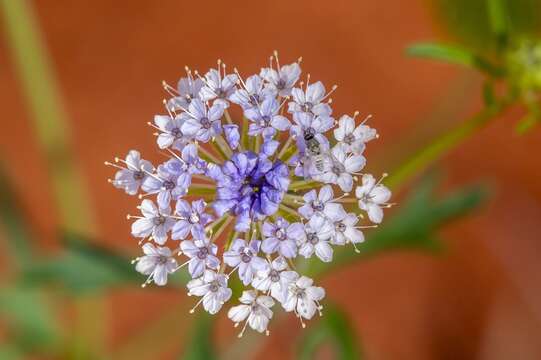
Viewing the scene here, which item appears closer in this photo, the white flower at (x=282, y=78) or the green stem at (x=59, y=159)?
the white flower at (x=282, y=78)

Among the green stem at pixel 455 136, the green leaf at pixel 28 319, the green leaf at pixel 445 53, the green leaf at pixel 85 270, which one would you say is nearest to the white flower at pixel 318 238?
the green stem at pixel 455 136

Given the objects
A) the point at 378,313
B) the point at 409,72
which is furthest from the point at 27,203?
the point at 409,72

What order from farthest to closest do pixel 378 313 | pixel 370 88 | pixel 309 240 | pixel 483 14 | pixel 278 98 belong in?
pixel 370 88, pixel 378 313, pixel 483 14, pixel 278 98, pixel 309 240

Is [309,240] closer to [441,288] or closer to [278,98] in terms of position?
[278,98]

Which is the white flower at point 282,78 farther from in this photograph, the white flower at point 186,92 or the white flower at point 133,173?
the white flower at point 133,173

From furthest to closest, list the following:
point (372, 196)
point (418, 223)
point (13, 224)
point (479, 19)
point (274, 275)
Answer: point (13, 224) < point (479, 19) < point (418, 223) < point (372, 196) < point (274, 275)

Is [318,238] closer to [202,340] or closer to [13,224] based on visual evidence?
[202,340]

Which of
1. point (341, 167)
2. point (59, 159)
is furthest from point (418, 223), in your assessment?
point (59, 159)
